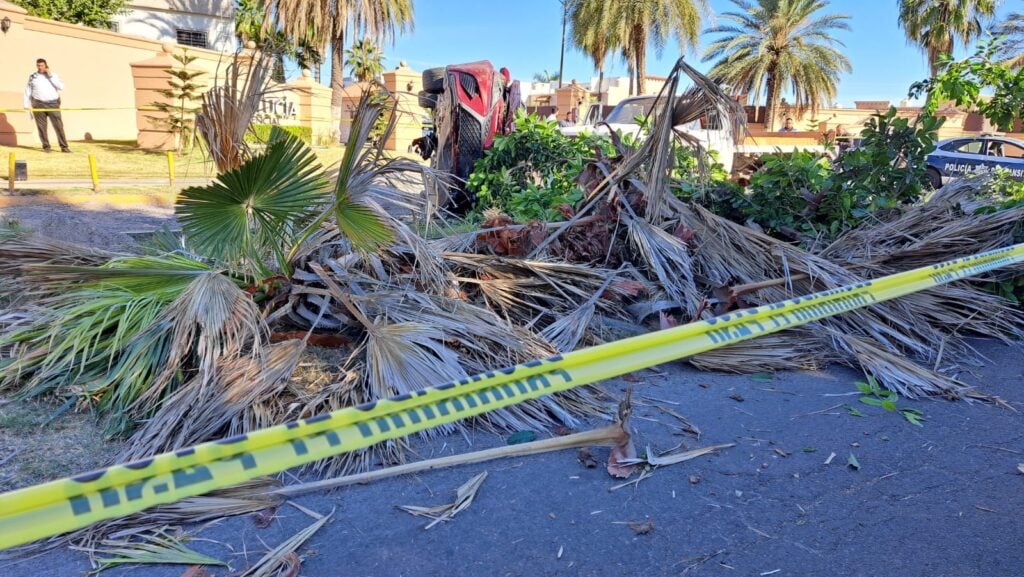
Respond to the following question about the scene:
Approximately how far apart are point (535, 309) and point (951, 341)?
3.03 m

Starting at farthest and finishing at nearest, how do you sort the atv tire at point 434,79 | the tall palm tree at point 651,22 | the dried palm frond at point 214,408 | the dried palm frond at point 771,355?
the tall palm tree at point 651,22 < the atv tire at point 434,79 < the dried palm frond at point 771,355 < the dried palm frond at point 214,408

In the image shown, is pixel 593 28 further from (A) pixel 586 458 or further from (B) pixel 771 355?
(A) pixel 586 458

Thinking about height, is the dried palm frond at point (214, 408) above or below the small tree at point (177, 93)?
below

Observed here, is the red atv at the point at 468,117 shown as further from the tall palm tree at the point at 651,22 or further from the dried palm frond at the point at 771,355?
the tall palm tree at the point at 651,22

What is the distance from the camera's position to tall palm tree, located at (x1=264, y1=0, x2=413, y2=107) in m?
24.2

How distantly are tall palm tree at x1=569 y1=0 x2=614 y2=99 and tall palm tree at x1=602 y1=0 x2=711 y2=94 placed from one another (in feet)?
0.18

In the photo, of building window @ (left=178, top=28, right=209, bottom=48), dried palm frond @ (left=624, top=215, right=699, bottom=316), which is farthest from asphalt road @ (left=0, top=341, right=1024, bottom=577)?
building window @ (left=178, top=28, right=209, bottom=48)

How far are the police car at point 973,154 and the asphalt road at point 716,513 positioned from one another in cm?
1410

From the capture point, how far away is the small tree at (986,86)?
7164 mm

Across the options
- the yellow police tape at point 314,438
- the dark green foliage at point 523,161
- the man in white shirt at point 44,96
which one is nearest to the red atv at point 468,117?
the dark green foliage at point 523,161

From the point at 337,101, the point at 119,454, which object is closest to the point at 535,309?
the point at 119,454

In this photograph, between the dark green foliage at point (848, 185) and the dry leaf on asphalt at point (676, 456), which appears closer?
the dry leaf on asphalt at point (676, 456)

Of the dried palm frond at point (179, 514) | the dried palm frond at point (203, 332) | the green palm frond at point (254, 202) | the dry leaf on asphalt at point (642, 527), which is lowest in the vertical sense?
the dry leaf on asphalt at point (642, 527)

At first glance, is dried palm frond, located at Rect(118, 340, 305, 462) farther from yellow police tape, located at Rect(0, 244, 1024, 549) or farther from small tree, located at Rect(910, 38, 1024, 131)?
small tree, located at Rect(910, 38, 1024, 131)
